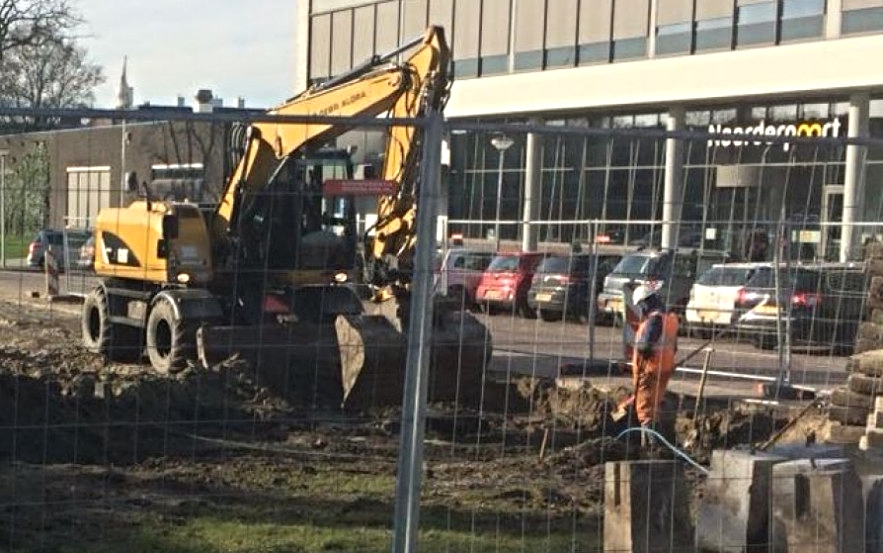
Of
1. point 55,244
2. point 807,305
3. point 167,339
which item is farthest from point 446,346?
point 167,339

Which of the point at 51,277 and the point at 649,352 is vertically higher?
the point at 51,277

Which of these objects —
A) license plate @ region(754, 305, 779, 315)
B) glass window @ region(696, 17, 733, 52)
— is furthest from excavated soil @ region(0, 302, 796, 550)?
glass window @ region(696, 17, 733, 52)

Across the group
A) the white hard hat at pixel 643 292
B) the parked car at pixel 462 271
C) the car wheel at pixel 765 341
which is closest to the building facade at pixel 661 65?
the parked car at pixel 462 271

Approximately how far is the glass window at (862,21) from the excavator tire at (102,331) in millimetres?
21556

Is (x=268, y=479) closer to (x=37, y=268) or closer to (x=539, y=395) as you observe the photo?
(x=37, y=268)

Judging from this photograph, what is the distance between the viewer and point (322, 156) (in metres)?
17.8

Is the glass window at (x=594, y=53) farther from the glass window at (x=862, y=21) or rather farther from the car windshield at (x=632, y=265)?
the car windshield at (x=632, y=265)

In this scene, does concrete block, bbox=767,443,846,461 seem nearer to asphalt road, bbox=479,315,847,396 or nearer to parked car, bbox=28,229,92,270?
asphalt road, bbox=479,315,847,396

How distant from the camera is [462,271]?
366 inches

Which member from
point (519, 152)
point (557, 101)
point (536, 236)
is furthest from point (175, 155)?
point (557, 101)

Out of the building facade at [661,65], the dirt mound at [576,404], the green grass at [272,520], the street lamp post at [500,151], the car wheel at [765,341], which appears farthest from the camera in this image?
the building facade at [661,65]

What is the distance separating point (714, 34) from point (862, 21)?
16.3 ft

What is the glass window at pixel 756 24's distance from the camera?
3616cm

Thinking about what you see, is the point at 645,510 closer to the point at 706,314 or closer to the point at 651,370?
the point at 651,370
